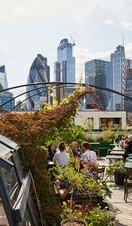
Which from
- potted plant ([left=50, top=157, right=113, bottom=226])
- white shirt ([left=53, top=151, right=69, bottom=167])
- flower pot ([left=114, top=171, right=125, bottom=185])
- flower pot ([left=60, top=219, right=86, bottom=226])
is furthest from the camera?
flower pot ([left=114, top=171, right=125, bottom=185])

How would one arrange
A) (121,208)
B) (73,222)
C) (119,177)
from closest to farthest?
(73,222) → (121,208) → (119,177)

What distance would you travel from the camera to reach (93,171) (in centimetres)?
705

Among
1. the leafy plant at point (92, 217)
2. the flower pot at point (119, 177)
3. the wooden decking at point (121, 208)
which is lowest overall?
the wooden decking at point (121, 208)

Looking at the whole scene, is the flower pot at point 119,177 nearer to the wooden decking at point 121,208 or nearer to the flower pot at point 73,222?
the wooden decking at point 121,208

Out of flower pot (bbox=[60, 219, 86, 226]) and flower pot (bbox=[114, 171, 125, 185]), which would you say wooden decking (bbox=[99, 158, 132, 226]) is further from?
flower pot (bbox=[60, 219, 86, 226])

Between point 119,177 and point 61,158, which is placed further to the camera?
point 119,177

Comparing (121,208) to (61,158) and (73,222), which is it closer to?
(61,158)

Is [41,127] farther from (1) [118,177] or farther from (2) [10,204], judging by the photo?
(1) [118,177]

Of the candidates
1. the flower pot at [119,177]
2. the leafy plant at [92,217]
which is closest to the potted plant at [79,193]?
the leafy plant at [92,217]

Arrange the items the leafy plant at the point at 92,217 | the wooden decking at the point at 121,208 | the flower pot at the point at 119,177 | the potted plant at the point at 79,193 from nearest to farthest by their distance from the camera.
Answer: the leafy plant at the point at 92,217, the potted plant at the point at 79,193, the wooden decking at the point at 121,208, the flower pot at the point at 119,177

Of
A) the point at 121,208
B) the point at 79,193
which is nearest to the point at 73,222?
the point at 79,193

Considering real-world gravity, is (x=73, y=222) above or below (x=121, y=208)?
above

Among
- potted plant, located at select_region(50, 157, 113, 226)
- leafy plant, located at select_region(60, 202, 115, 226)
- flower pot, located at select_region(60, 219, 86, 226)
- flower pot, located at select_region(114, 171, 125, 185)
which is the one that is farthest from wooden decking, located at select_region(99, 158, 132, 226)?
flower pot, located at select_region(60, 219, 86, 226)

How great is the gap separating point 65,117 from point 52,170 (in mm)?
1138
